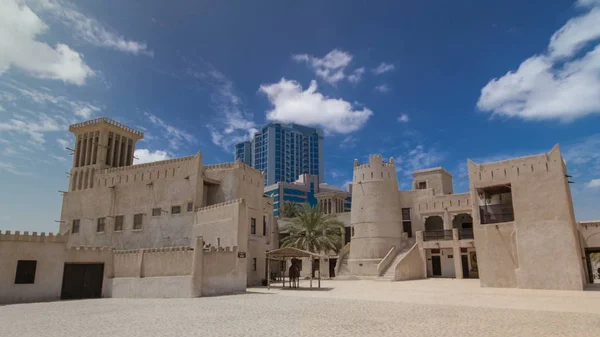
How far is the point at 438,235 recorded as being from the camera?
1388 inches

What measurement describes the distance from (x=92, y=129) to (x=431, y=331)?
131 ft

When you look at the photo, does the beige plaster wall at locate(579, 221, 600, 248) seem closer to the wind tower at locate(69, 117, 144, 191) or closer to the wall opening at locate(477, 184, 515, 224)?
the wall opening at locate(477, 184, 515, 224)

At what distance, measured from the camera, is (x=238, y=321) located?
1166cm

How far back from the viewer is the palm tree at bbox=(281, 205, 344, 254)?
128 feet

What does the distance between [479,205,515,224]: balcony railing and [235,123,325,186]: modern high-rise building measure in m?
109

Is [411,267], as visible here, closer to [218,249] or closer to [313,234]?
[313,234]

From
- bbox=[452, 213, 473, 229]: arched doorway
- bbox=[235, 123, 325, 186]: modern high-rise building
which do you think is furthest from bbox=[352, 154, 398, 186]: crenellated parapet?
bbox=[235, 123, 325, 186]: modern high-rise building

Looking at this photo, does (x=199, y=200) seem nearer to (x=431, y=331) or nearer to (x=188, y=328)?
(x=188, y=328)

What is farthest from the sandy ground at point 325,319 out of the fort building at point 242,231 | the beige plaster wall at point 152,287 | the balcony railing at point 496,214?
the balcony railing at point 496,214

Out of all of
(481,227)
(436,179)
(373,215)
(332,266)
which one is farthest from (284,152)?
(481,227)

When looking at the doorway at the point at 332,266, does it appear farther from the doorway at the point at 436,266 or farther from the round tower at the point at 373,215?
the doorway at the point at 436,266

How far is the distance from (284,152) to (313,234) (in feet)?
327

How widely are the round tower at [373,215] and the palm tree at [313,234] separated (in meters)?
2.41

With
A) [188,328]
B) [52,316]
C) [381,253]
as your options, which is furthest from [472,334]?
[381,253]
